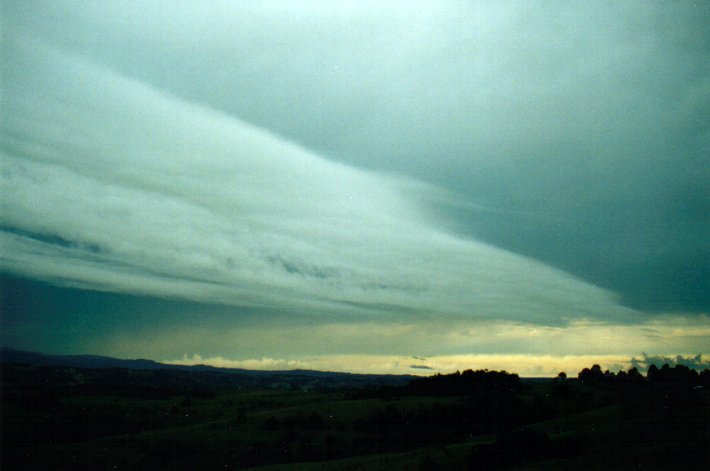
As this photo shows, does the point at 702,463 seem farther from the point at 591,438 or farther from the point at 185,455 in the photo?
the point at 185,455

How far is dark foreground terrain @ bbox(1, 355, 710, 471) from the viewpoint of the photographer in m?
32.0

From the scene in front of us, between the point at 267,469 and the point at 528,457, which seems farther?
the point at 267,469

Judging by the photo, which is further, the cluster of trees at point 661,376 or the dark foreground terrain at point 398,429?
the cluster of trees at point 661,376

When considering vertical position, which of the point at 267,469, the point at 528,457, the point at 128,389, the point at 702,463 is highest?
the point at 702,463

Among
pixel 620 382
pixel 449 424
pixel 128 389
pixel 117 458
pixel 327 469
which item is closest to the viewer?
pixel 327 469

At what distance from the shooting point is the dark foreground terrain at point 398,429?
32.0 m

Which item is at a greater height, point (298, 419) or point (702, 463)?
point (702, 463)

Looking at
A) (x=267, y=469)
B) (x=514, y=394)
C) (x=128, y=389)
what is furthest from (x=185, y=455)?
(x=128, y=389)

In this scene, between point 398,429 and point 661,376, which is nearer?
point 398,429

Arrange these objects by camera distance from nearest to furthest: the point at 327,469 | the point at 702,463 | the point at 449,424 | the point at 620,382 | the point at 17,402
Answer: the point at 702,463
the point at 327,469
the point at 449,424
the point at 17,402
the point at 620,382

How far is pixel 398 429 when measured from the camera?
56.1 metres

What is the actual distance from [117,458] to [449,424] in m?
36.1

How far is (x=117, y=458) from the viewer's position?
41.5 metres

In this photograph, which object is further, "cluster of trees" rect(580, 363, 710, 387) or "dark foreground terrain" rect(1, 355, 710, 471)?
"cluster of trees" rect(580, 363, 710, 387)
